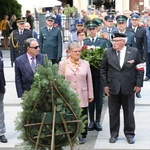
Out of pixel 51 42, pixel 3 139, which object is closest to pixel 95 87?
pixel 3 139

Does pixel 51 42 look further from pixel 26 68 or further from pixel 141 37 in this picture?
pixel 26 68

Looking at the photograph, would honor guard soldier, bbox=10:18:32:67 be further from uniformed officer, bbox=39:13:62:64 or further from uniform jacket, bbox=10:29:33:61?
uniformed officer, bbox=39:13:62:64

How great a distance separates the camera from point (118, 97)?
792 centimetres

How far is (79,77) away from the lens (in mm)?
7703

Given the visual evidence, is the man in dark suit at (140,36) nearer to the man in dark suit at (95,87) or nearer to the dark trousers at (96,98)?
the man in dark suit at (95,87)

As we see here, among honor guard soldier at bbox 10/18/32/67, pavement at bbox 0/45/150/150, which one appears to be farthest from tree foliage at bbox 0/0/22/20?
pavement at bbox 0/45/150/150

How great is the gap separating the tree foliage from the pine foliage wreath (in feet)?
63.8

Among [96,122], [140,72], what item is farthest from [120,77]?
[96,122]

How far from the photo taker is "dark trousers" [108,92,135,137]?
7883 mm

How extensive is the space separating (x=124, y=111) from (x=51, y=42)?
4.93 m

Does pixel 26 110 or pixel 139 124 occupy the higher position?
pixel 26 110

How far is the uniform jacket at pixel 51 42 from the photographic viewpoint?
493 inches

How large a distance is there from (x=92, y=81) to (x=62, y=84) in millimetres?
2575

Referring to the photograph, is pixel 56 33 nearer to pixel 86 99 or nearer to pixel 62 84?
pixel 86 99
